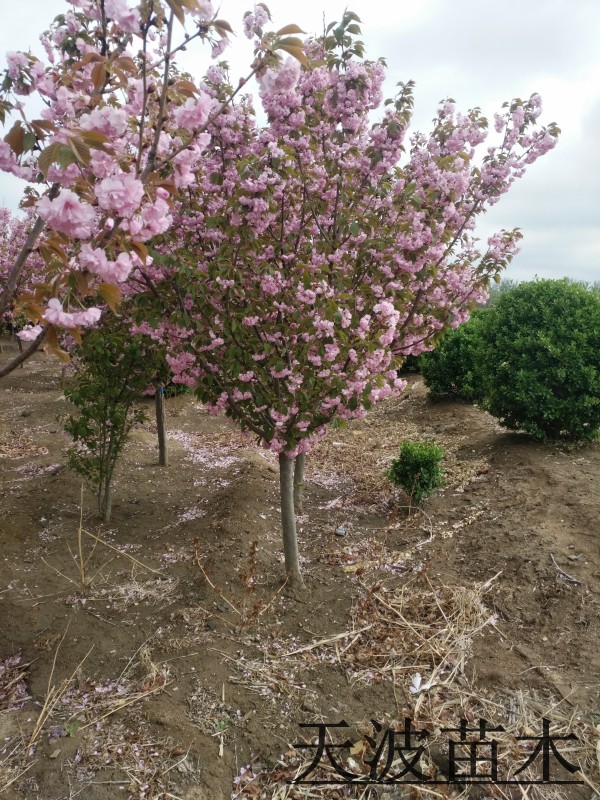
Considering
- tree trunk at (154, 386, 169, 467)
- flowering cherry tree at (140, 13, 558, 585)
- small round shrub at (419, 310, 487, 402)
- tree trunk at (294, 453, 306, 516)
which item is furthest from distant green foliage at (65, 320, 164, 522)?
small round shrub at (419, 310, 487, 402)

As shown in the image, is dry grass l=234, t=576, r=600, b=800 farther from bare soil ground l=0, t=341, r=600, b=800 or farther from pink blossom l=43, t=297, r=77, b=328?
pink blossom l=43, t=297, r=77, b=328

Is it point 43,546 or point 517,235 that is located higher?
point 517,235

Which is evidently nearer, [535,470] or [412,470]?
[412,470]

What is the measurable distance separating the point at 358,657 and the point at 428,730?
1.92 ft

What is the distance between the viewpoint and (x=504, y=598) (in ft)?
11.8

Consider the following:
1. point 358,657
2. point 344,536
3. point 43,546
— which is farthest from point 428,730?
point 43,546

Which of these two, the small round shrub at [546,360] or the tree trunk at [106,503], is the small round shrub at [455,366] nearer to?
the small round shrub at [546,360]

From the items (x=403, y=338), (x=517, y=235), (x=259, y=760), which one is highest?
(x=517, y=235)

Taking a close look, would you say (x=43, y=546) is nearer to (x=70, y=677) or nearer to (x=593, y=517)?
(x=70, y=677)

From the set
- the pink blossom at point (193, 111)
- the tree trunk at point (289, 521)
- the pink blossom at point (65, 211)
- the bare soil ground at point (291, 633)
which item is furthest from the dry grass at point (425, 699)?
the pink blossom at point (193, 111)

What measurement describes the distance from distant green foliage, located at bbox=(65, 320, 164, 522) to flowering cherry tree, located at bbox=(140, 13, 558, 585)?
0.73 metres

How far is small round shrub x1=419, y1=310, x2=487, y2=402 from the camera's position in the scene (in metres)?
8.70

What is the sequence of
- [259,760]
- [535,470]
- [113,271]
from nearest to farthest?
[113,271] < [259,760] < [535,470]

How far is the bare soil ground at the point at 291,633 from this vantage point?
2414mm
